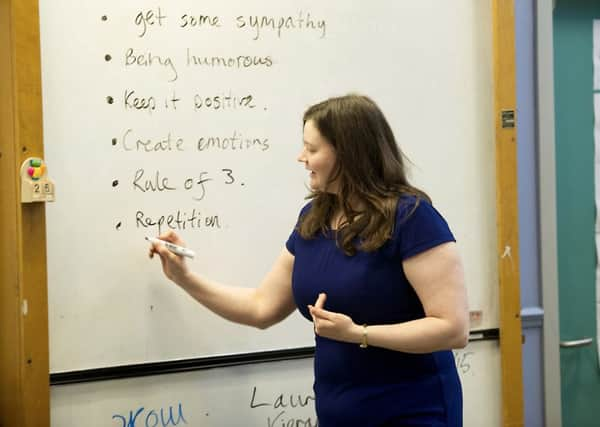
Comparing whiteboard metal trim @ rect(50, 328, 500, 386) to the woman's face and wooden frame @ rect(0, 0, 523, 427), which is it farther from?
the woman's face

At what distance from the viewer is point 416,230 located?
→ 1.25 m

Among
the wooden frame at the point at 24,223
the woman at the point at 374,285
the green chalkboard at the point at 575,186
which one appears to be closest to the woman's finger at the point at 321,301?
the woman at the point at 374,285

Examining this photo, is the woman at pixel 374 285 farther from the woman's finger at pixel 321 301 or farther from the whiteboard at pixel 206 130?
the whiteboard at pixel 206 130

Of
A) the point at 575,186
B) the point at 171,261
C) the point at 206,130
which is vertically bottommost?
the point at 171,261

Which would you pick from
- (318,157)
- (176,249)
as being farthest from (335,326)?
(176,249)

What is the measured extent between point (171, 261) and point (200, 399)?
0.36 meters

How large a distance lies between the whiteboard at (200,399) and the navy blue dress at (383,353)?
0.36 metres

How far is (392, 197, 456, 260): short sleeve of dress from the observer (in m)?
1.24

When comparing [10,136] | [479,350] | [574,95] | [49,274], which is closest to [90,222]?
[49,274]

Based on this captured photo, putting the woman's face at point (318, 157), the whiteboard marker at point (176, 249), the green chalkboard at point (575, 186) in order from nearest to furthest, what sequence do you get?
1. the woman's face at point (318, 157)
2. the whiteboard marker at point (176, 249)
3. the green chalkboard at point (575, 186)

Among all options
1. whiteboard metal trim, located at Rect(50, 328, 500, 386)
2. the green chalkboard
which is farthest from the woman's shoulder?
the green chalkboard

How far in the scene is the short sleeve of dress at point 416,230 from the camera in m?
1.24

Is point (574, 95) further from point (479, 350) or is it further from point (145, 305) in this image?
point (145, 305)

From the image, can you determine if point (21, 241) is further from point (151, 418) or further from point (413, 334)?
point (413, 334)
